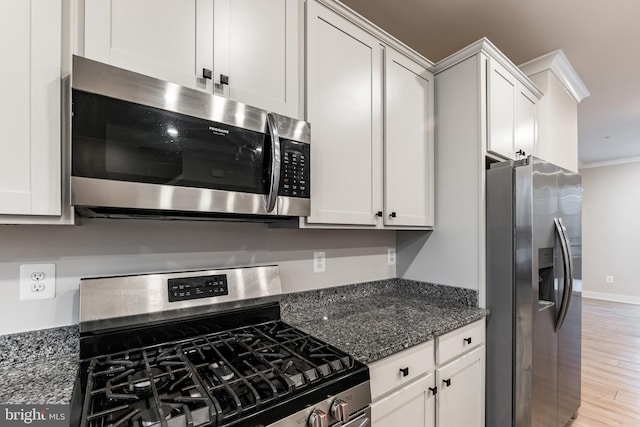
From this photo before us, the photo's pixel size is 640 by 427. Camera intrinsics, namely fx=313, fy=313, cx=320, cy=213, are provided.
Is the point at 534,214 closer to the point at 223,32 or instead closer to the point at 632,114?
the point at 223,32

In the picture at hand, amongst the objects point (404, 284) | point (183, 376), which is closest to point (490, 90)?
point (404, 284)

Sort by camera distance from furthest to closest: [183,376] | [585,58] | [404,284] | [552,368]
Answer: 1. [585,58]
2. [404,284]
3. [552,368]
4. [183,376]

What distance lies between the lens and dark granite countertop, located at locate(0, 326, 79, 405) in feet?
2.76

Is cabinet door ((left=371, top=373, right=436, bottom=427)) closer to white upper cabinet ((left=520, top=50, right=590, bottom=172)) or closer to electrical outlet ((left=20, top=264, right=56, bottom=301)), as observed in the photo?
electrical outlet ((left=20, top=264, right=56, bottom=301))

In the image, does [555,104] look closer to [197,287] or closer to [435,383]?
[435,383]

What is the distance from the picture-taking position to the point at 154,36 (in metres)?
1.03

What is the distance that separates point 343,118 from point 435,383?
1346 millimetres

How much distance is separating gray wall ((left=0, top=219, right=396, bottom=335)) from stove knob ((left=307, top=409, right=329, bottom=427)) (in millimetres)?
795

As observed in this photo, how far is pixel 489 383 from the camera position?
1803 mm

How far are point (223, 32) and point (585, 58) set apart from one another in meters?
2.99

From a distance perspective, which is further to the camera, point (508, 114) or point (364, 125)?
point (508, 114)

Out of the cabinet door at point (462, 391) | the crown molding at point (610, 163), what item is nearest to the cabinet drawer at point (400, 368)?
the cabinet door at point (462, 391)

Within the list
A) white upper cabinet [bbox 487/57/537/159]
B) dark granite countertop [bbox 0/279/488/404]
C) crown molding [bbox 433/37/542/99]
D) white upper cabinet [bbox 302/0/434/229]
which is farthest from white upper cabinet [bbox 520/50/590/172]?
dark granite countertop [bbox 0/279/488/404]

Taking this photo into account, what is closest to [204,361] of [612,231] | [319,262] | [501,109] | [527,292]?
[319,262]
